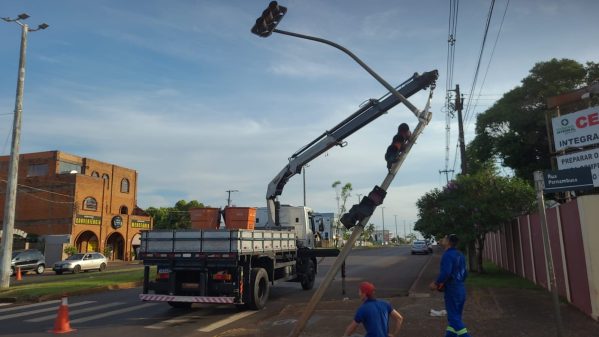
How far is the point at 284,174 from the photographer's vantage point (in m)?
16.5

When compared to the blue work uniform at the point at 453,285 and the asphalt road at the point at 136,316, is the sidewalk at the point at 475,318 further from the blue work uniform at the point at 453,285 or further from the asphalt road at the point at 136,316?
the blue work uniform at the point at 453,285

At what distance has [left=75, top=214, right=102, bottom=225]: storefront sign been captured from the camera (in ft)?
151

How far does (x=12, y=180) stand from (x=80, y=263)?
14.6 m

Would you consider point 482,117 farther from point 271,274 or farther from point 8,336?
point 8,336

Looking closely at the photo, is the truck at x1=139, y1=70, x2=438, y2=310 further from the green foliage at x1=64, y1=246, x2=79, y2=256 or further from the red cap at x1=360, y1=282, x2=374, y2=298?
the green foliage at x1=64, y1=246, x2=79, y2=256

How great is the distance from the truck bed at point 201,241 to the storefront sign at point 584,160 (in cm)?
919

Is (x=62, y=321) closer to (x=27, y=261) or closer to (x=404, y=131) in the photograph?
(x=404, y=131)

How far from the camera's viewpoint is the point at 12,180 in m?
19.9

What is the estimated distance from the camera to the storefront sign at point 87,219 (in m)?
46.2

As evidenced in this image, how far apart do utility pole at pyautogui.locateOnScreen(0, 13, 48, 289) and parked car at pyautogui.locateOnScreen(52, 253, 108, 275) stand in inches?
508

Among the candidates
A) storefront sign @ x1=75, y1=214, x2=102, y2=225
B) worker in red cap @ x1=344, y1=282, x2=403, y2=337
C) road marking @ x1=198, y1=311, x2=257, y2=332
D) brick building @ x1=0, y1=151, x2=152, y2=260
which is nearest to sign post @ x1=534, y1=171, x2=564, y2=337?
worker in red cap @ x1=344, y1=282, x2=403, y2=337

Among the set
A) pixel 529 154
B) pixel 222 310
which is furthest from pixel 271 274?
pixel 529 154

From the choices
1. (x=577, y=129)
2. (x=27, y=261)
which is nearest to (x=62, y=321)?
(x=577, y=129)

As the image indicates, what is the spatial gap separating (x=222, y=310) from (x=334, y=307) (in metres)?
2.92
